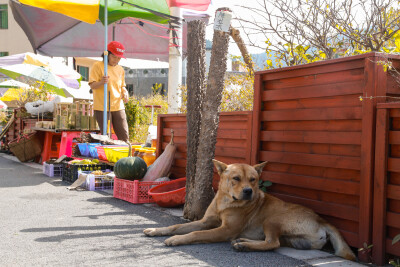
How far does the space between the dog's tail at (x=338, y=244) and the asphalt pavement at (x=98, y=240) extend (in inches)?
2.7

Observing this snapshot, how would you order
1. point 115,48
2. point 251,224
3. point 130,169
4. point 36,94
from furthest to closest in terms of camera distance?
1. point 36,94
2. point 115,48
3. point 130,169
4. point 251,224

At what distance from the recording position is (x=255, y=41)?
5.90 metres

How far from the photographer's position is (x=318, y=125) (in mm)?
4289

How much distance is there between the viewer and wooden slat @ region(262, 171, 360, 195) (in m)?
3.88

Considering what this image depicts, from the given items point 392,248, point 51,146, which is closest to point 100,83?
point 51,146

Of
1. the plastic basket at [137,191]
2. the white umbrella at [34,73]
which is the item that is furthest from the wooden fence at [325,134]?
the white umbrella at [34,73]

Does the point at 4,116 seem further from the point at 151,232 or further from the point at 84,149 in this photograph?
the point at 151,232

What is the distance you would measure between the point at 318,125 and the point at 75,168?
4.90 metres

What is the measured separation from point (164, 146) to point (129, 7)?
3.61m

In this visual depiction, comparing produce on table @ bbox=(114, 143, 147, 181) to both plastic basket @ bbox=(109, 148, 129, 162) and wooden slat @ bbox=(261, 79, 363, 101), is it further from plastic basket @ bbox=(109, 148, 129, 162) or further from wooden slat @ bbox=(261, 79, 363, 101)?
wooden slat @ bbox=(261, 79, 363, 101)

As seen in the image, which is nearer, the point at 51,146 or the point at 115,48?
the point at 115,48

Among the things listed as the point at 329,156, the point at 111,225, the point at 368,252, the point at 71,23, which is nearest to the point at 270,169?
the point at 329,156

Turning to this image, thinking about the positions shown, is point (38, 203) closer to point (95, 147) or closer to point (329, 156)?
point (95, 147)

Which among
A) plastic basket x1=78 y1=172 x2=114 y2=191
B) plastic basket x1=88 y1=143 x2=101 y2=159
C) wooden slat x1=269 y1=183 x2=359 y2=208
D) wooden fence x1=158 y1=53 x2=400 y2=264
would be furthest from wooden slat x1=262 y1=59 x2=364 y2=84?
plastic basket x1=88 y1=143 x2=101 y2=159
